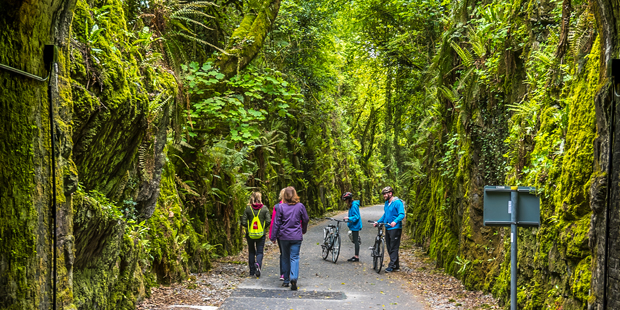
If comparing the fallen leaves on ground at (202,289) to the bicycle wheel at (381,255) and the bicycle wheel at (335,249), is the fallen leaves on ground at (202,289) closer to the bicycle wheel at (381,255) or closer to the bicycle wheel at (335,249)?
the bicycle wheel at (335,249)

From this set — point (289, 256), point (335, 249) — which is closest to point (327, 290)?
point (289, 256)

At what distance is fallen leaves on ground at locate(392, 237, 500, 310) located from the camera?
8.63 m

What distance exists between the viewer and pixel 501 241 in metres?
8.93

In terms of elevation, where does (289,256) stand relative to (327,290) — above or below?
above

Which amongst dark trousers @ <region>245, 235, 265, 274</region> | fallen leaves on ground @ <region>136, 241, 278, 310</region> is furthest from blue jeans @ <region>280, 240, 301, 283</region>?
fallen leaves on ground @ <region>136, 241, 278, 310</region>

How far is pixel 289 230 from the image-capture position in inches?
398

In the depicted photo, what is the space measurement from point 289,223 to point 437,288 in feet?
11.2

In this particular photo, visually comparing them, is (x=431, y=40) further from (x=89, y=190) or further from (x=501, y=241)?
(x=89, y=190)

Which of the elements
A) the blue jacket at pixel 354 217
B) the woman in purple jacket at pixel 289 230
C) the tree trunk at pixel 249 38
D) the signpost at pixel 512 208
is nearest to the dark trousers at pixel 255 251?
the woman in purple jacket at pixel 289 230

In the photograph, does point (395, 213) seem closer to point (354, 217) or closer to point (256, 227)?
point (354, 217)

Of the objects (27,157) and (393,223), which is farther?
(393,223)

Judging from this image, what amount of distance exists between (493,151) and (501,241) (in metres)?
1.81

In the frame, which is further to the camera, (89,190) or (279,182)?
(279,182)

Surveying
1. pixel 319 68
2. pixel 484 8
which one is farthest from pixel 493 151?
pixel 319 68
